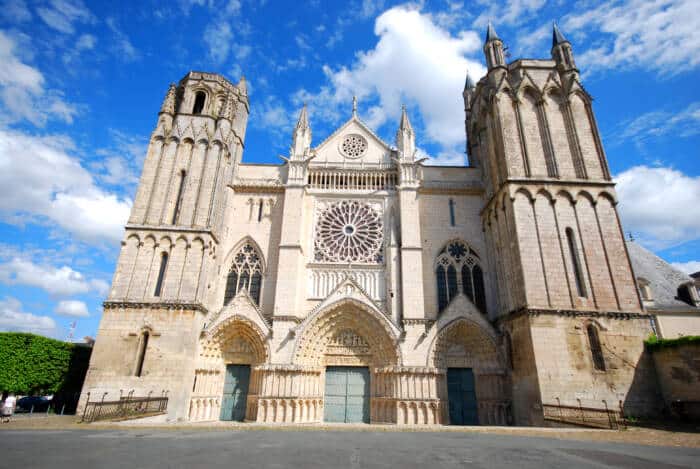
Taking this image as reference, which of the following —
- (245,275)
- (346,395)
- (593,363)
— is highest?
(245,275)

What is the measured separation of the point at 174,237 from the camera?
1775 centimetres

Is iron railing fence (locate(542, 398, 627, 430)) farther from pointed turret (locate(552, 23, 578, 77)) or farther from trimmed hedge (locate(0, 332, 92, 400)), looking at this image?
trimmed hedge (locate(0, 332, 92, 400))

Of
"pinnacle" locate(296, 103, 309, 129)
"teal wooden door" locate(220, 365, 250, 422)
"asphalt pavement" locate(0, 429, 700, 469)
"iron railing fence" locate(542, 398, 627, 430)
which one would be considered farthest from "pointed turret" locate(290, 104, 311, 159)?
"iron railing fence" locate(542, 398, 627, 430)

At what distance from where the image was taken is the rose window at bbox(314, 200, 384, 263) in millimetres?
19906

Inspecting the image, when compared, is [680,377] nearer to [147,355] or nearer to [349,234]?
[349,234]

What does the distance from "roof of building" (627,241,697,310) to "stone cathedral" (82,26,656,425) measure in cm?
601

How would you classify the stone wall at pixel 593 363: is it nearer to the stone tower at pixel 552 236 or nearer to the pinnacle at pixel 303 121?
the stone tower at pixel 552 236

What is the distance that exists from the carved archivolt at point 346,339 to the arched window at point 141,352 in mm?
6446

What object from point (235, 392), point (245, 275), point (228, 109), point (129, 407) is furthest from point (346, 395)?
point (228, 109)

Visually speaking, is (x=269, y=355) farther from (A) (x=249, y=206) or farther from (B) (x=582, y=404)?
(B) (x=582, y=404)

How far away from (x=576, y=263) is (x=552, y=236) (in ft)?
4.79

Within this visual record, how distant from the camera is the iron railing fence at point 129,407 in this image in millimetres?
12722

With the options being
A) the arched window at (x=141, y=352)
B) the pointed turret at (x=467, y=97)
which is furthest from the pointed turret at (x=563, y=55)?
the arched window at (x=141, y=352)

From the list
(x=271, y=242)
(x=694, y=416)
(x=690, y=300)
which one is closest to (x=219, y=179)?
(x=271, y=242)
